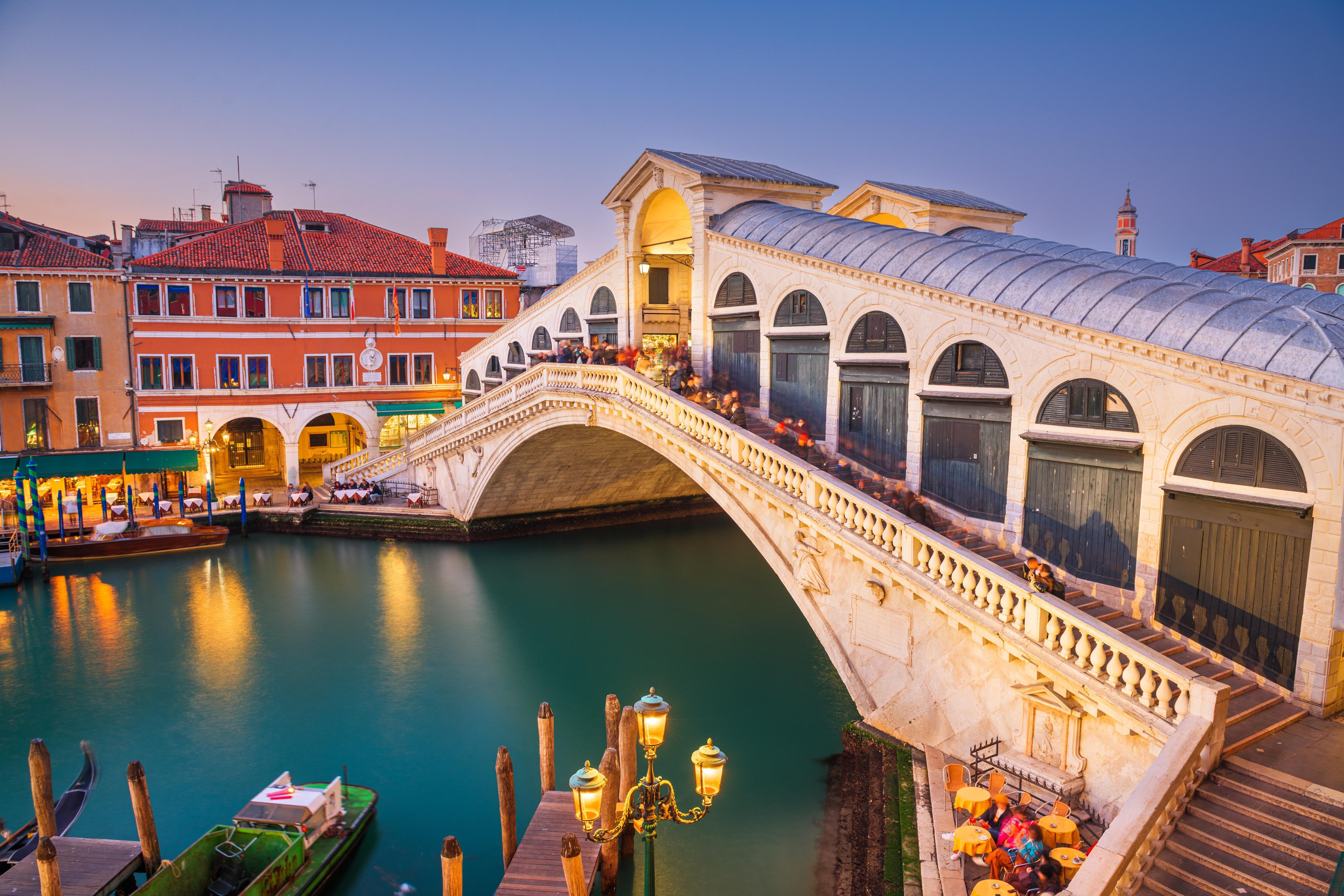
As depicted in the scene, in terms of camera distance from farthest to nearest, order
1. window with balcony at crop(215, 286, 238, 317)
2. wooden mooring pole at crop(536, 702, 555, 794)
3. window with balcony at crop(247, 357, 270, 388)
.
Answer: window with balcony at crop(247, 357, 270, 388) < window with balcony at crop(215, 286, 238, 317) < wooden mooring pole at crop(536, 702, 555, 794)

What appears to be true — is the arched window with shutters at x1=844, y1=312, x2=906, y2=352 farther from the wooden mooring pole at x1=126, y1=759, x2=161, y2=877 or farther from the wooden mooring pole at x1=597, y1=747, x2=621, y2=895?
the wooden mooring pole at x1=126, y1=759, x2=161, y2=877

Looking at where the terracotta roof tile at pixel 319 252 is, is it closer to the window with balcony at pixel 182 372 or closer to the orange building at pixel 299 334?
the orange building at pixel 299 334

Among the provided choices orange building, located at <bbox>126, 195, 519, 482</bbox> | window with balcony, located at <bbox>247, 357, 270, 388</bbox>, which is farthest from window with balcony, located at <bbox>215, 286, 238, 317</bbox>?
window with balcony, located at <bbox>247, 357, 270, 388</bbox>

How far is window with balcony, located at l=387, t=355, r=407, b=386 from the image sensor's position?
32.6 metres

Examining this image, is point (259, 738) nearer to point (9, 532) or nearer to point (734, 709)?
point (734, 709)

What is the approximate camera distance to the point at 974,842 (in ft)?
28.0

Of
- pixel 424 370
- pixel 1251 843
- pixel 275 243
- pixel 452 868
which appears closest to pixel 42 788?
pixel 452 868

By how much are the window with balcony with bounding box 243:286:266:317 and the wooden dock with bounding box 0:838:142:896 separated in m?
23.1

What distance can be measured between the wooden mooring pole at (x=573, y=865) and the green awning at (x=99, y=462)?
25420mm

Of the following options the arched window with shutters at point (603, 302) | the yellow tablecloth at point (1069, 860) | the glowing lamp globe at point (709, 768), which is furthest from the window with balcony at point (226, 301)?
the yellow tablecloth at point (1069, 860)

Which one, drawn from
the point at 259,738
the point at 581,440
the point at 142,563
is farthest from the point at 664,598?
the point at 142,563

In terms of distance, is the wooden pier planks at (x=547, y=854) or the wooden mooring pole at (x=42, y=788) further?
the wooden mooring pole at (x=42, y=788)

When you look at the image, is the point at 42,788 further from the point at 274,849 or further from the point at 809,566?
the point at 809,566

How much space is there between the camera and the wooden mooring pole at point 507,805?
34.1ft
